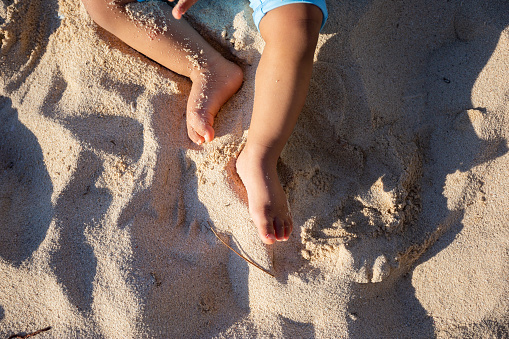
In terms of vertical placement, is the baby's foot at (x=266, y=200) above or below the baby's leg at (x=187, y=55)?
below

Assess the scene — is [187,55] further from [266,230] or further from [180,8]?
[266,230]

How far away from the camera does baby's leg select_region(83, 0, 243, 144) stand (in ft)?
5.00

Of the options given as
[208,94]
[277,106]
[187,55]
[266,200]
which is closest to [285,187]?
[266,200]

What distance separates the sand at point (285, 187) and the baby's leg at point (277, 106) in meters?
0.11

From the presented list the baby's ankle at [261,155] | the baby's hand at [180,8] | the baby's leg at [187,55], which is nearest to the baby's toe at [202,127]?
the baby's leg at [187,55]

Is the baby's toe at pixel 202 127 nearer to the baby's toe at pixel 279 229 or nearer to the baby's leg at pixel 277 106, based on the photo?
the baby's leg at pixel 277 106

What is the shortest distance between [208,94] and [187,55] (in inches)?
8.4

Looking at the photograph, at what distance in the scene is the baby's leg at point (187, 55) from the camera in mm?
1523

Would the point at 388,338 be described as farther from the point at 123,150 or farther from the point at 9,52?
the point at 9,52

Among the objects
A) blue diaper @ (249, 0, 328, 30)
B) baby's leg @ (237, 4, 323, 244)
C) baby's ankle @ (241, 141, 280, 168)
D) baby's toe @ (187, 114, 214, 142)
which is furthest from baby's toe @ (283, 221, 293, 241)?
blue diaper @ (249, 0, 328, 30)

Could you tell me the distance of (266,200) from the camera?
54.1 inches

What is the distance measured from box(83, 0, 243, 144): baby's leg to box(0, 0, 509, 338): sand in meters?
0.07

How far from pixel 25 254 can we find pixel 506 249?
204 cm

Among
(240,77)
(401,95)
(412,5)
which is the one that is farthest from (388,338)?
(412,5)
